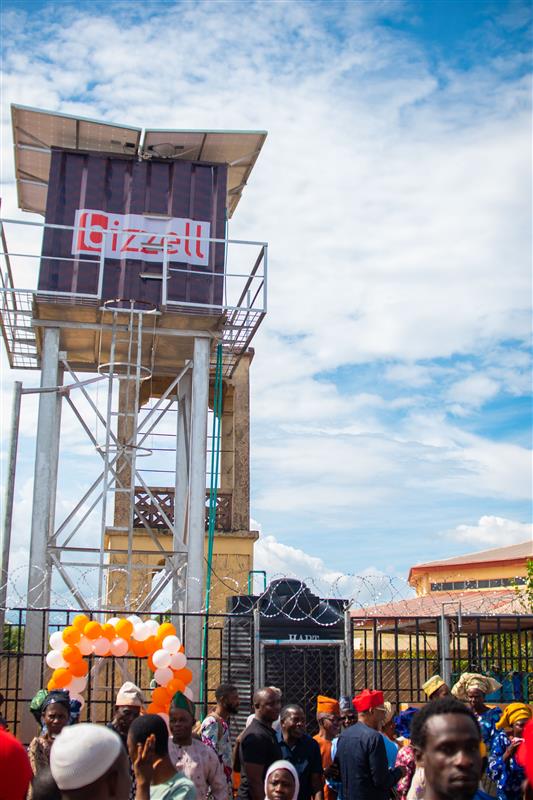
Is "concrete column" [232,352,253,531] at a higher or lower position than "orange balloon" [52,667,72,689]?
higher

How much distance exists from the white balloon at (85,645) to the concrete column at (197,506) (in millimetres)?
2965

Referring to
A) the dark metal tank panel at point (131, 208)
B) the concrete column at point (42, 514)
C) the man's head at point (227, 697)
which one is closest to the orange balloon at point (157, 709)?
the man's head at point (227, 697)

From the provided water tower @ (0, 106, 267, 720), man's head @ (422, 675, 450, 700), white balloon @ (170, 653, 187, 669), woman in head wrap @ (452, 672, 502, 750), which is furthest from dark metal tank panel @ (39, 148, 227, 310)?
woman in head wrap @ (452, 672, 502, 750)

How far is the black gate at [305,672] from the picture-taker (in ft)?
41.2

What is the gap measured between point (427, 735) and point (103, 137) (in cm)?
1497

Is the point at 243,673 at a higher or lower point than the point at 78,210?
lower

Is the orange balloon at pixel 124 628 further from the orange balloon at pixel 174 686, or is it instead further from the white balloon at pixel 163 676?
the orange balloon at pixel 174 686

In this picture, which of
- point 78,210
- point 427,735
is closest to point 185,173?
point 78,210

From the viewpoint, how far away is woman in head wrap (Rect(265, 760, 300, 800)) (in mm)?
5875

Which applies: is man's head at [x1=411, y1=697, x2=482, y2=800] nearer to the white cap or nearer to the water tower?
the white cap

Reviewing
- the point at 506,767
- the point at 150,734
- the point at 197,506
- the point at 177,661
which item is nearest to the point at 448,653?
the point at 177,661

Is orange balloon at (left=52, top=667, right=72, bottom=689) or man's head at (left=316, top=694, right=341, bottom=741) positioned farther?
orange balloon at (left=52, top=667, right=72, bottom=689)

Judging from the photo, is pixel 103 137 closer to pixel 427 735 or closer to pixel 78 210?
pixel 78 210

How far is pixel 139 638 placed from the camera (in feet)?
37.8
